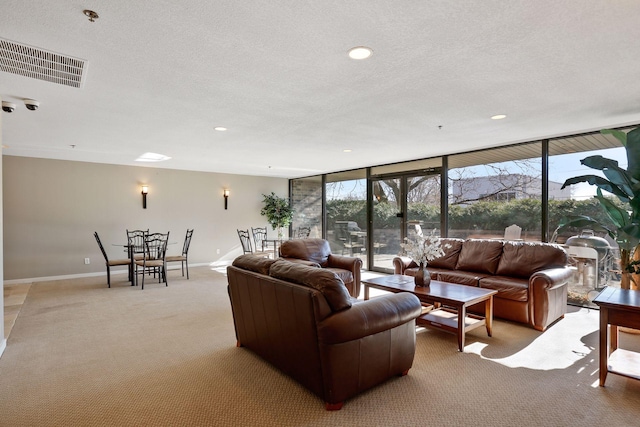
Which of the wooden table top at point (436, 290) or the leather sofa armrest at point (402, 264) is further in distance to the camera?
the leather sofa armrest at point (402, 264)

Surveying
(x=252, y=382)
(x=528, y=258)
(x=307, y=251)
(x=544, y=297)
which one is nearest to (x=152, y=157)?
(x=307, y=251)

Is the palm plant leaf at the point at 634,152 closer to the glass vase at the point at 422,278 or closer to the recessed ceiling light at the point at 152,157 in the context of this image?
the glass vase at the point at 422,278

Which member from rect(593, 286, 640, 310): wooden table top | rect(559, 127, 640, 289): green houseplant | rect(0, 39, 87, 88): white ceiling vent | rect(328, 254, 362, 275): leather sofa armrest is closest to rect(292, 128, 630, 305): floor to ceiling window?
rect(559, 127, 640, 289): green houseplant

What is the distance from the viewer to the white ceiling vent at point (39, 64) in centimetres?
229

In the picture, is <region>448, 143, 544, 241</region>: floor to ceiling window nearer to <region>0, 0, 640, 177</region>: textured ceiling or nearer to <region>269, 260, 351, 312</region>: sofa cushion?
<region>0, 0, 640, 177</region>: textured ceiling

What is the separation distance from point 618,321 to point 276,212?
24.7 ft

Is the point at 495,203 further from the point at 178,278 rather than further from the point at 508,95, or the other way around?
the point at 178,278

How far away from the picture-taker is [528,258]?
4227 mm

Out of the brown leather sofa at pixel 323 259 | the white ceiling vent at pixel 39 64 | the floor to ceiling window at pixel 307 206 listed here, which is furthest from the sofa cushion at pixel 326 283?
the floor to ceiling window at pixel 307 206

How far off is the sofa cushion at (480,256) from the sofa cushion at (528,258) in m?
0.09

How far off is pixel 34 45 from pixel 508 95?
378 centimetres

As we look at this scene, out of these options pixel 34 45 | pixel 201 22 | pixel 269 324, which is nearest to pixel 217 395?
pixel 269 324

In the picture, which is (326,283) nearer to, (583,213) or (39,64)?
(39,64)

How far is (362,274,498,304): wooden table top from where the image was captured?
10.8ft
